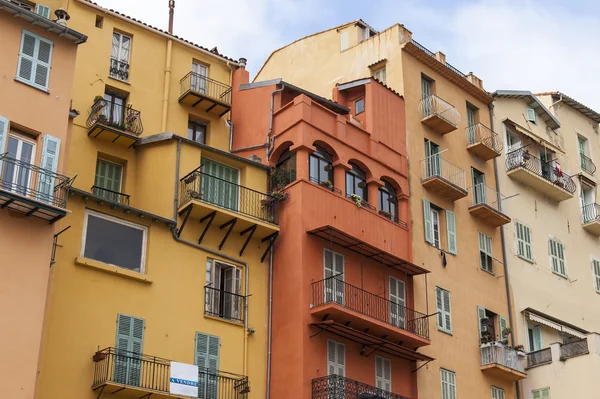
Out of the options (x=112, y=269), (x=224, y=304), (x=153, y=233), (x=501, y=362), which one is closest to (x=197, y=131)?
(x=153, y=233)

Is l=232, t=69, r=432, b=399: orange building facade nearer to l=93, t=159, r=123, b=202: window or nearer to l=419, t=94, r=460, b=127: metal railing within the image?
l=419, t=94, r=460, b=127: metal railing

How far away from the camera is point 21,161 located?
24.6 metres

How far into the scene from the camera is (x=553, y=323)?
39.5 meters

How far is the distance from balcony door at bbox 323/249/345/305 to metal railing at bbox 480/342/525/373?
7163 millimetres

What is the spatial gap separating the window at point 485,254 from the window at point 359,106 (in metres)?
6.94

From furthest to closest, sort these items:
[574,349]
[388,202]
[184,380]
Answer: [574,349] < [388,202] < [184,380]

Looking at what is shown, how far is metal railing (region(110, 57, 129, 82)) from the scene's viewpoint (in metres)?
34.0

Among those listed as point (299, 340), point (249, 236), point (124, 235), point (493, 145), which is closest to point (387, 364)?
point (299, 340)

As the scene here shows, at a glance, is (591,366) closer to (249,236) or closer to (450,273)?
(450,273)

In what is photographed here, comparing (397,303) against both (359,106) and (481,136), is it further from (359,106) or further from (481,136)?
(481,136)

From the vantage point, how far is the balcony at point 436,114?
1500 inches

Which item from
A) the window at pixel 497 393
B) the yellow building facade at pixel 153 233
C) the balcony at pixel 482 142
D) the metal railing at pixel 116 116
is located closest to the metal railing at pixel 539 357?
the window at pixel 497 393

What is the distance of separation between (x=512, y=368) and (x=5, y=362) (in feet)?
64.9

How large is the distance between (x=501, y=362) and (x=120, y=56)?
1757 cm
